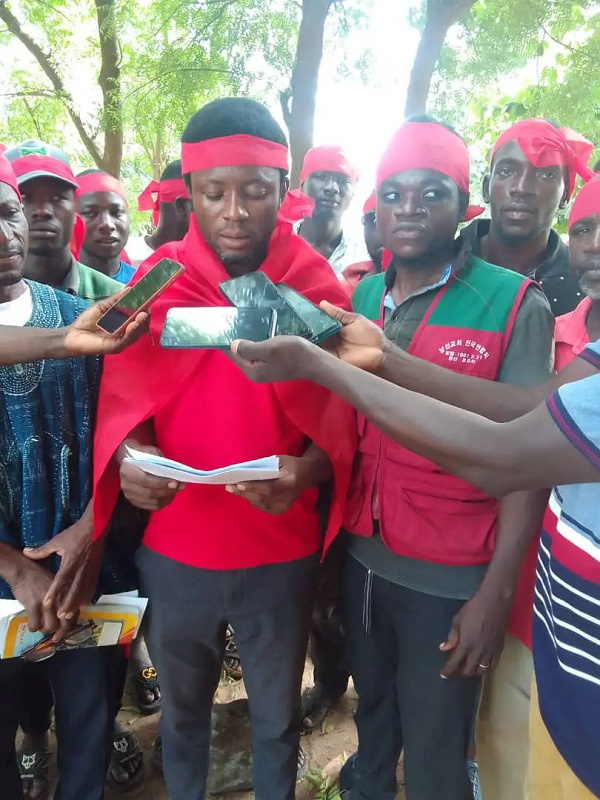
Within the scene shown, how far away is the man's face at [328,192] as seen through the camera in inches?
153

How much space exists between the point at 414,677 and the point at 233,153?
1721 millimetres

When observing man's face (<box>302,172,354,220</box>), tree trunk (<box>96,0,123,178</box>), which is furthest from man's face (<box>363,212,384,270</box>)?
tree trunk (<box>96,0,123,178</box>)

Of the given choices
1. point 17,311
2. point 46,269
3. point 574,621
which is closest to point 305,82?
point 46,269

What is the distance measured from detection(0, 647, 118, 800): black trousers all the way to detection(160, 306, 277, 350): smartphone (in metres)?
1.24

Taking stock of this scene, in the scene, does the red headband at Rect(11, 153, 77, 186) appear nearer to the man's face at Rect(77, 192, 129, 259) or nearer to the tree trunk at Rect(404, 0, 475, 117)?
the man's face at Rect(77, 192, 129, 259)

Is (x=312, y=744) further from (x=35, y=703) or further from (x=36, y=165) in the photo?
(x=36, y=165)

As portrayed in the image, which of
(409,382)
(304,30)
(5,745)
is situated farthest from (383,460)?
(304,30)

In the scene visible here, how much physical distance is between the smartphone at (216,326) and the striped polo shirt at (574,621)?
0.74m

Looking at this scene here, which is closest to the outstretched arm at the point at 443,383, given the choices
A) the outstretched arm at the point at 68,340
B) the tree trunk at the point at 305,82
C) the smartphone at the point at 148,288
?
the smartphone at the point at 148,288

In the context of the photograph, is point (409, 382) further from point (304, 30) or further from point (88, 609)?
point (304, 30)

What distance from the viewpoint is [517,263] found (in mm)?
2527

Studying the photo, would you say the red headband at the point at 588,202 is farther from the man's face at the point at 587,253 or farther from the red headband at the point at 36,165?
the red headband at the point at 36,165

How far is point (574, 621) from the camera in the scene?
4.09 ft

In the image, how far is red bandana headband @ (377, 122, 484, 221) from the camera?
6.13ft
